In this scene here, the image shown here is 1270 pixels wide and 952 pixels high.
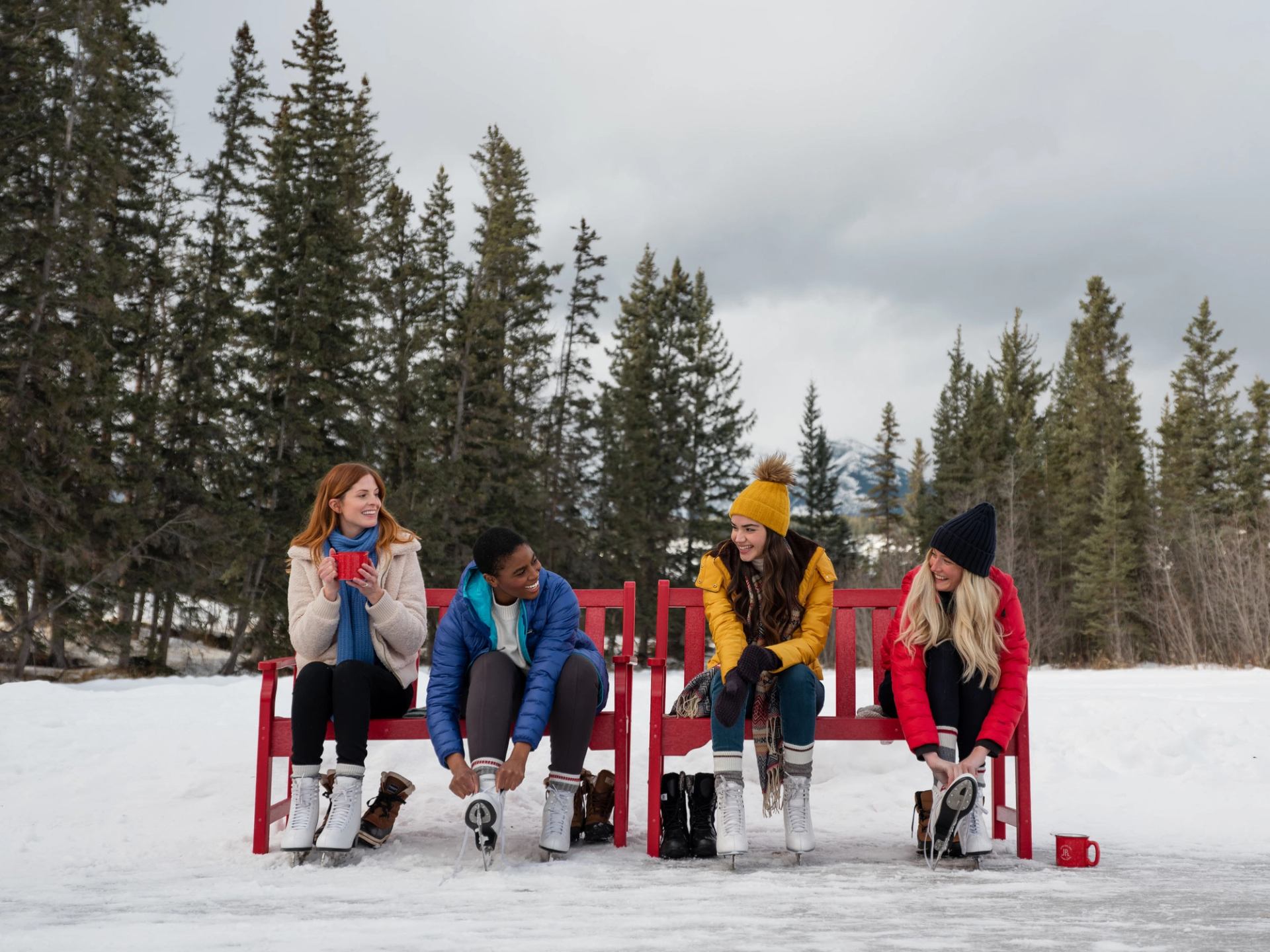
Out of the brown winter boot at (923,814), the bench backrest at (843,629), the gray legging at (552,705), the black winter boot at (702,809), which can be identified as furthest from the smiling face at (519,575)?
the brown winter boot at (923,814)

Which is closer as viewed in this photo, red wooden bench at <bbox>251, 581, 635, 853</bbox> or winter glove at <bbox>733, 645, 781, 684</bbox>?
winter glove at <bbox>733, 645, 781, 684</bbox>

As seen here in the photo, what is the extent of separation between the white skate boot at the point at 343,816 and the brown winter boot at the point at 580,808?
A: 35.8 inches

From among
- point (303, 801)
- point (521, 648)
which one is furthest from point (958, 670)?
point (303, 801)

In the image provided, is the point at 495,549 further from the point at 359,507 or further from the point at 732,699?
the point at 732,699

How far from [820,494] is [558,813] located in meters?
48.4

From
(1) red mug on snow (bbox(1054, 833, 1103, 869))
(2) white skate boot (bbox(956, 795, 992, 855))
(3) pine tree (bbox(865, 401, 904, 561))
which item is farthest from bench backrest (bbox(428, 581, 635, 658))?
(3) pine tree (bbox(865, 401, 904, 561))

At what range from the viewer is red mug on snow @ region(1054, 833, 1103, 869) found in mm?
3816

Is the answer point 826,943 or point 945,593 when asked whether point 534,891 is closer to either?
point 826,943

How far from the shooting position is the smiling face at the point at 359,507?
14.0ft

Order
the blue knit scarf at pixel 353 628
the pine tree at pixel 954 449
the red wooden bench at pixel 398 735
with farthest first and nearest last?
the pine tree at pixel 954 449 → the blue knit scarf at pixel 353 628 → the red wooden bench at pixel 398 735

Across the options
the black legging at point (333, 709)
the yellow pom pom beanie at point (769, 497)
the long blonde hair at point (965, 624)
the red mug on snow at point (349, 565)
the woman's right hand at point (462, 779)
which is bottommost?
the woman's right hand at point (462, 779)

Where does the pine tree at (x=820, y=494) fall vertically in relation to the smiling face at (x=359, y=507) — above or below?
above

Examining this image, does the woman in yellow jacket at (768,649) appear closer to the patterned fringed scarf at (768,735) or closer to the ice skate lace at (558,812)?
the patterned fringed scarf at (768,735)

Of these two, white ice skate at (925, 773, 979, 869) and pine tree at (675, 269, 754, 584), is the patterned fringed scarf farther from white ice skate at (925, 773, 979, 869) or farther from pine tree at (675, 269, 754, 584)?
pine tree at (675, 269, 754, 584)
